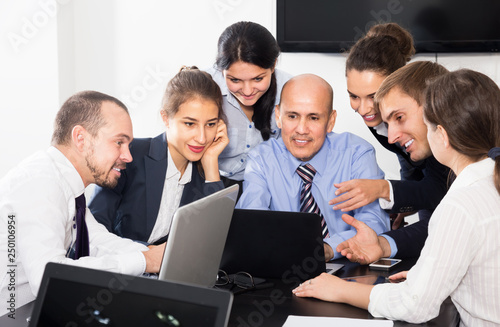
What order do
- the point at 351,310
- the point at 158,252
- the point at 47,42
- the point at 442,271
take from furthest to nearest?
the point at 47,42 < the point at 158,252 < the point at 351,310 < the point at 442,271

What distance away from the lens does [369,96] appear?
2.48 metres

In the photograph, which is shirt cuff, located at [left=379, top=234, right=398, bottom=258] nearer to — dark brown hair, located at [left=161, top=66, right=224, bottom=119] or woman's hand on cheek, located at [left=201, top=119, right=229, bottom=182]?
woman's hand on cheek, located at [left=201, top=119, right=229, bottom=182]

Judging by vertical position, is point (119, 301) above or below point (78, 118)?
below

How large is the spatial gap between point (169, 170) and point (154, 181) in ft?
0.28

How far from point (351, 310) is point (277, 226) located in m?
0.34

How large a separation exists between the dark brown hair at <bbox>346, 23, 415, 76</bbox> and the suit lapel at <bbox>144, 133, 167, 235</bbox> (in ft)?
2.95

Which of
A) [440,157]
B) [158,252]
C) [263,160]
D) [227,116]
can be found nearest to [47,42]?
[227,116]

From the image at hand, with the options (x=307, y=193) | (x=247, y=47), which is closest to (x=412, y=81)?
(x=307, y=193)

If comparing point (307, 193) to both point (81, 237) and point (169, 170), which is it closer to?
point (169, 170)

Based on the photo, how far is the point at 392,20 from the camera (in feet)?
12.7

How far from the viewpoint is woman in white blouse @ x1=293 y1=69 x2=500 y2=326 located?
53.1 inches

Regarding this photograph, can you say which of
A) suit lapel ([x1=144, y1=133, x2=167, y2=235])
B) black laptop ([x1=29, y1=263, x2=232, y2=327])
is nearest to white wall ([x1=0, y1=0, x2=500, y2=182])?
suit lapel ([x1=144, y1=133, x2=167, y2=235])

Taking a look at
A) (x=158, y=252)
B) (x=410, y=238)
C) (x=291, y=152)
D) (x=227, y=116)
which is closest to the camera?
(x=158, y=252)

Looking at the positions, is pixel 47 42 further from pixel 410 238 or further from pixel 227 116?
pixel 410 238
